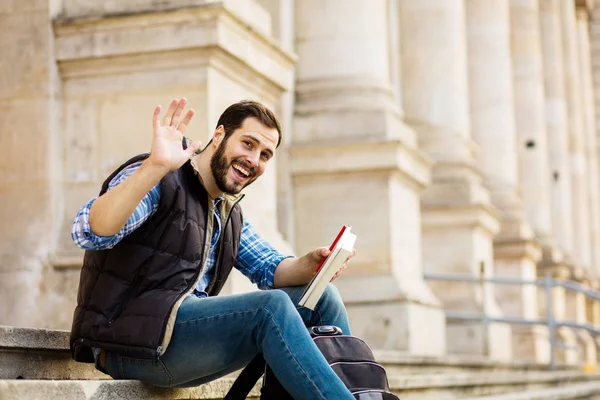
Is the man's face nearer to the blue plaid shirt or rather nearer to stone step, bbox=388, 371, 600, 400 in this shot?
the blue plaid shirt

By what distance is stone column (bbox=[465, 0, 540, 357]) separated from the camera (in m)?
17.3

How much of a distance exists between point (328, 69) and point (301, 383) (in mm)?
6464

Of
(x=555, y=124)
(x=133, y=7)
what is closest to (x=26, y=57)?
(x=133, y=7)

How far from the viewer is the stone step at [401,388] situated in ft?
12.6

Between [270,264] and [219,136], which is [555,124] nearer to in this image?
[270,264]

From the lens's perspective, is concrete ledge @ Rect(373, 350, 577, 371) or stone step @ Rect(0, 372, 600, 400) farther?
concrete ledge @ Rect(373, 350, 577, 371)

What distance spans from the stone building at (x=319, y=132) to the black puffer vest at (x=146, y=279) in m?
2.39

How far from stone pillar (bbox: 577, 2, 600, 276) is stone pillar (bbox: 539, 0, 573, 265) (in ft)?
14.3

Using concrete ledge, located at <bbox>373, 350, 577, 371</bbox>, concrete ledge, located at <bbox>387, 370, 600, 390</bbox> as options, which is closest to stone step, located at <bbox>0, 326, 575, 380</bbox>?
concrete ledge, located at <bbox>387, 370, 600, 390</bbox>

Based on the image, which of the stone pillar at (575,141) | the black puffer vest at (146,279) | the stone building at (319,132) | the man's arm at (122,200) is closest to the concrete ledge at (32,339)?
the black puffer vest at (146,279)

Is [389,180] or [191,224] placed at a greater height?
[389,180]

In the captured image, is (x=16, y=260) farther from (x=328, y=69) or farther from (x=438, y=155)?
(x=438, y=155)

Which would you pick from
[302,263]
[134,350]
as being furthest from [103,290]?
[302,263]

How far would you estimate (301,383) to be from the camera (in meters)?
4.17
